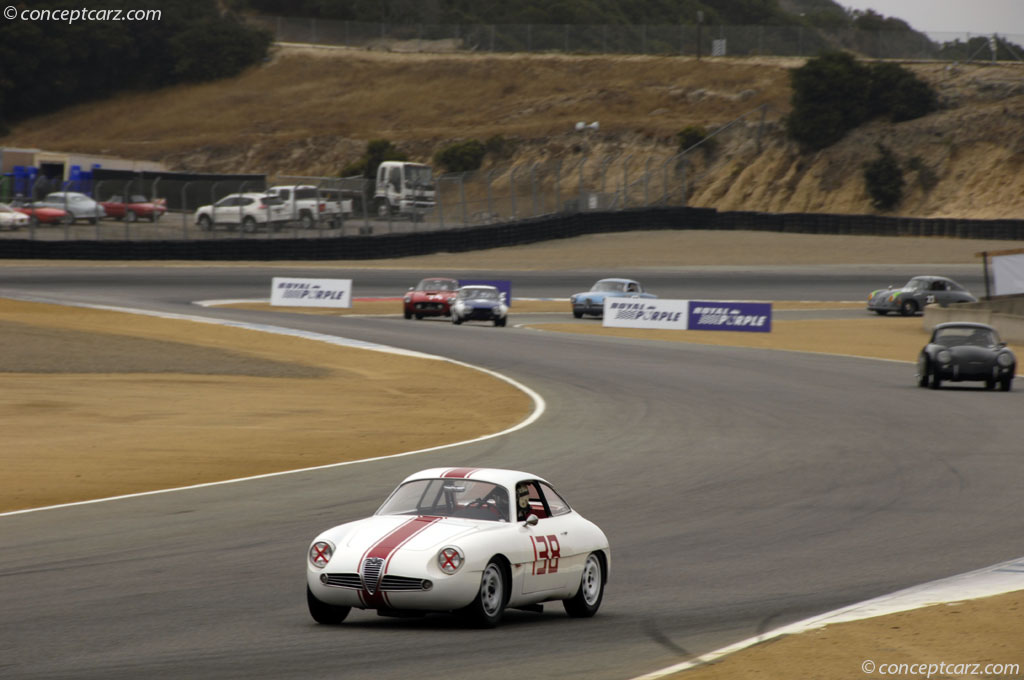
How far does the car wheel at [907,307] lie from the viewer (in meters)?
46.7

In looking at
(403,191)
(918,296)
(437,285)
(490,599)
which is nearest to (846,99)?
(403,191)

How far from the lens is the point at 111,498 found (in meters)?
13.2

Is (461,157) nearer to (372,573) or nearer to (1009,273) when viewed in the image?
(1009,273)

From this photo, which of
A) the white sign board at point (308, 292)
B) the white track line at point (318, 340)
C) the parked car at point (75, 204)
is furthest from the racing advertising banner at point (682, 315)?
the parked car at point (75, 204)

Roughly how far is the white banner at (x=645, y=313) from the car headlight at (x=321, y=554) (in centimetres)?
3399

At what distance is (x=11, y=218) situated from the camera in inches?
2165

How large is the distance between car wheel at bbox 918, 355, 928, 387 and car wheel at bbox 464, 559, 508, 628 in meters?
19.0

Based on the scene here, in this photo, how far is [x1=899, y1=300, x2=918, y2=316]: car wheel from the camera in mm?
46656

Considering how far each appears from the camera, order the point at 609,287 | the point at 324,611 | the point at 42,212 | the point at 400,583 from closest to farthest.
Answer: the point at 400,583 → the point at 324,611 → the point at 609,287 → the point at 42,212

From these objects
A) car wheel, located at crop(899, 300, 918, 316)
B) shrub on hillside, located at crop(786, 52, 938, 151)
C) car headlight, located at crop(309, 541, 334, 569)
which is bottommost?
car wheel, located at crop(899, 300, 918, 316)

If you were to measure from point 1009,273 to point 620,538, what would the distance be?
3168cm

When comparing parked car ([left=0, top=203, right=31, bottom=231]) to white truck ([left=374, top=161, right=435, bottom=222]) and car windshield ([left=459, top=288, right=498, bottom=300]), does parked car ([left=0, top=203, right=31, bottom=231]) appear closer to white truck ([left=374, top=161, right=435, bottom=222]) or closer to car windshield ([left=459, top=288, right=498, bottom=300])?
white truck ([left=374, top=161, right=435, bottom=222])

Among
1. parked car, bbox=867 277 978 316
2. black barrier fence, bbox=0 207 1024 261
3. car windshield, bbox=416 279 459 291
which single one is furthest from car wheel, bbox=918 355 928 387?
black barrier fence, bbox=0 207 1024 261

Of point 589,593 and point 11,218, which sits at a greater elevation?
point 11,218
